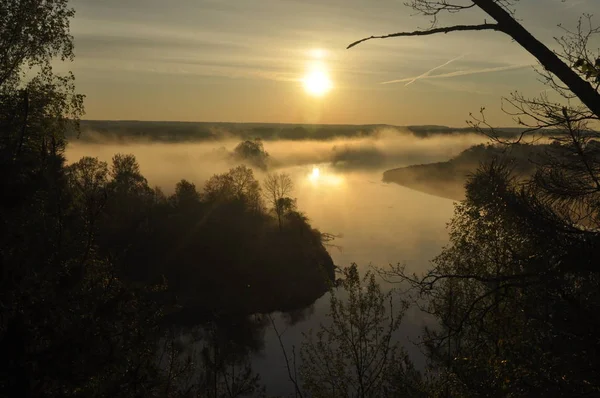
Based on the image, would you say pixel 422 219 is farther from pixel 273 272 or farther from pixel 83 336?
pixel 83 336

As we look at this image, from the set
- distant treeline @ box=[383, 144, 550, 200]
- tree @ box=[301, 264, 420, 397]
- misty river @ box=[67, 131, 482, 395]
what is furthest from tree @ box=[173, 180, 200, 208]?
distant treeline @ box=[383, 144, 550, 200]

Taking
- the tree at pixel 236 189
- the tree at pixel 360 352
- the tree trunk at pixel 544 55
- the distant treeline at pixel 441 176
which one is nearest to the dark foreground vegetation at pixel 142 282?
the tree trunk at pixel 544 55

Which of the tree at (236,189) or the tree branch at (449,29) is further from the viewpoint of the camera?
the tree at (236,189)

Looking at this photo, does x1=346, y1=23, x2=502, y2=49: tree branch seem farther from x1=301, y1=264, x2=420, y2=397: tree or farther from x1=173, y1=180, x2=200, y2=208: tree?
x1=173, y1=180, x2=200, y2=208: tree

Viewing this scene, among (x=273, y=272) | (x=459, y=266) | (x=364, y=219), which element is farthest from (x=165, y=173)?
(x=459, y=266)

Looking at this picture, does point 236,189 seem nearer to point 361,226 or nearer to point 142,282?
point 361,226

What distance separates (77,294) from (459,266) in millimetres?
11759

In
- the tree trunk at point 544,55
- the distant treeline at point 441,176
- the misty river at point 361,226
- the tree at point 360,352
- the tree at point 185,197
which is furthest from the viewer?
the distant treeline at point 441,176

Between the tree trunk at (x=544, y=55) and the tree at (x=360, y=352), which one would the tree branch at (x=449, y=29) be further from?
the tree at (x=360, y=352)

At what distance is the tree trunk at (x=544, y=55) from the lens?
339 centimetres

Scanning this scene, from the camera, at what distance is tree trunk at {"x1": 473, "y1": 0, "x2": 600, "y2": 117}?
3.39 m

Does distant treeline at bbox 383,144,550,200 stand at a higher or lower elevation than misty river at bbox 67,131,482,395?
higher

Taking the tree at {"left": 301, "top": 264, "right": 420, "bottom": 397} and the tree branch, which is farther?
the tree at {"left": 301, "top": 264, "right": 420, "bottom": 397}

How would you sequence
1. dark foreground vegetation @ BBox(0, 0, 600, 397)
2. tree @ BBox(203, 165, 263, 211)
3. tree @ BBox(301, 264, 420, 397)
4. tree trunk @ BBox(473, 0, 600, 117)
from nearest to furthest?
tree trunk @ BBox(473, 0, 600, 117) → dark foreground vegetation @ BBox(0, 0, 600, 397) → tree @ BBox(301, 264, 420, 397) → tree @ BBox(203, 165, 263, 211)
